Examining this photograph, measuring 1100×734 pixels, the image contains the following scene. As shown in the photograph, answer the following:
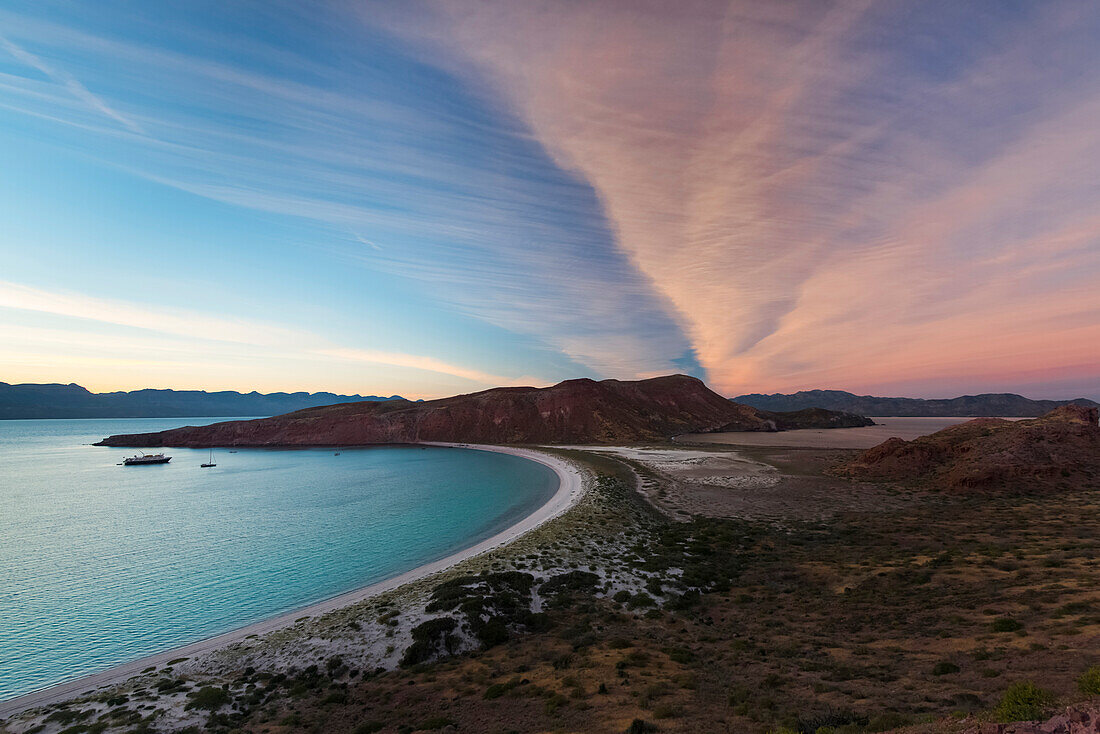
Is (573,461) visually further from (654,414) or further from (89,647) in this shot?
(654,414)

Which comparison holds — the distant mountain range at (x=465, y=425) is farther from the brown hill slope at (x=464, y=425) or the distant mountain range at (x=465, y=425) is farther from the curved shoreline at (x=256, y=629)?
the curved shoreline at (x=256, y=629)

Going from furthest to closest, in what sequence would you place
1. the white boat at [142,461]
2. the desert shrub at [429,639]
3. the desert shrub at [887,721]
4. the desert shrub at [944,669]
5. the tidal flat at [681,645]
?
1. the white boat at [142,461]
2. the desert shrub at [429,639]
3. the desert shrub at [944,669]
4. the tidal flat at [681,645]
5. the desert shrub at [887,721]

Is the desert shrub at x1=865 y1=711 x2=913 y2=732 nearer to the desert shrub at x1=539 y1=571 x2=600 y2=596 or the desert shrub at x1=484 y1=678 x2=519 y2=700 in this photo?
the desert shrub at x1=484 y1=678 x2=519 y2=700

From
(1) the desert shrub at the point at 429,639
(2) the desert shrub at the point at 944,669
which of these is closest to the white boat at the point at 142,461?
(1) the desert shrub at the point at 429,639

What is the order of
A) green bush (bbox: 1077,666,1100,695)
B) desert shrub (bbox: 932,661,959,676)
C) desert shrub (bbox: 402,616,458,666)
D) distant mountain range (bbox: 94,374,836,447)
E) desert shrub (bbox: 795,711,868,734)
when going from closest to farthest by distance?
green bush (bbox: 1077,666,1100,695) < desert shrub (bbox: 795,711,868,734) < desert shrub (bbox: 932,661,959,676) < desert shrub (bbox: 402,616,458,666) < distant mountain range (bbox: 94,374,836,447)

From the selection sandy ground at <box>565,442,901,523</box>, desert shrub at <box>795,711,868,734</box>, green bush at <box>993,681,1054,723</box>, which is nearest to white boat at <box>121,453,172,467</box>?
sandy ground at <box>565,442,901,523</box>

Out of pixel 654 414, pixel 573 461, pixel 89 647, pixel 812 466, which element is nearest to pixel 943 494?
pixel 812 466
